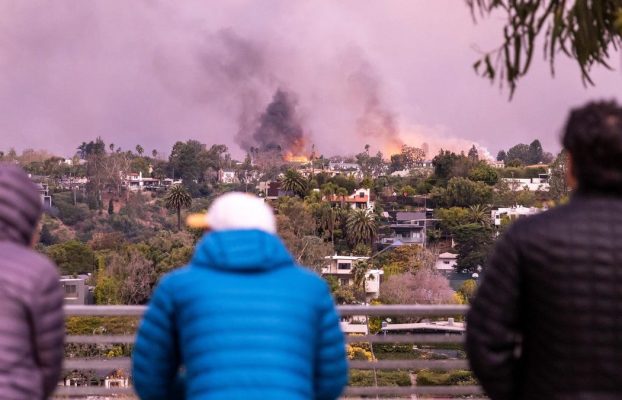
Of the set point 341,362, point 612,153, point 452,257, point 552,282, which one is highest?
point 612,153

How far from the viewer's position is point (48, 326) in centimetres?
211

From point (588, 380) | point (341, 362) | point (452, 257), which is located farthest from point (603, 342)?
point (452, 257)

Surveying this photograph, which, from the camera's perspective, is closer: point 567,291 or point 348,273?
point 567,291

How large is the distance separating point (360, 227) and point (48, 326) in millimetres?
82440

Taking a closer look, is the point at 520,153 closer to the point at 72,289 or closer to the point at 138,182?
the point at 138,182

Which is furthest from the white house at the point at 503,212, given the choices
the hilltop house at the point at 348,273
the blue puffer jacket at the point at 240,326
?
the blue puffer jacket at the point at 240,326

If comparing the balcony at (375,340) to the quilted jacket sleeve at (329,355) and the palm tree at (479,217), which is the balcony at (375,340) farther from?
the palm tree at (479,217)

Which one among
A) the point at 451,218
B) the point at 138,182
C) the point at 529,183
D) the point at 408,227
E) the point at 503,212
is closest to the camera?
the point at 503,212

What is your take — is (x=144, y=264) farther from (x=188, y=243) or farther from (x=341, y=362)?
(x=341, y=362)

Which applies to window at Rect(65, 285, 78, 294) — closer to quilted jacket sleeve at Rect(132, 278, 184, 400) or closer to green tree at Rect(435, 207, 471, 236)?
green tree at Rect(435, 207, 471, 236)

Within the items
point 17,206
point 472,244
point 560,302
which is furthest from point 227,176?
point 560,302

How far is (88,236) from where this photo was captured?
99.9 meters

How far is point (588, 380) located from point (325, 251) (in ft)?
224

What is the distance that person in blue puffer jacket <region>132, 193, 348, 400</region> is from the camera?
6.71ft
